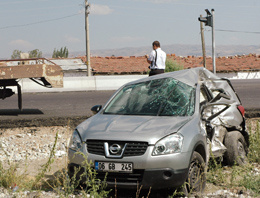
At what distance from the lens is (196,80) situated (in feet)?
22.7

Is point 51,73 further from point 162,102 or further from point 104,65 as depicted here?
point 104,65

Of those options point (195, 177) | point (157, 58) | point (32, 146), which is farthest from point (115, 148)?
point (157, 58)

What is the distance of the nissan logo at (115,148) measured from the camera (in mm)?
5227

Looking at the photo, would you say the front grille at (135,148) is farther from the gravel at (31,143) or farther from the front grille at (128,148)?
the gravel at (31,143)

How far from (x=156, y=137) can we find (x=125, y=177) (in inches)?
23.7

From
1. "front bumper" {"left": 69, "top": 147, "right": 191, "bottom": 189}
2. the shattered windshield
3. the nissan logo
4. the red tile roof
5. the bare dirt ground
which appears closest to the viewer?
"front bumper" {"left": 69, "top": 147, "right": 191, "bottom": 189}

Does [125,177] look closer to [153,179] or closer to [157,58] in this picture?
[153,179]

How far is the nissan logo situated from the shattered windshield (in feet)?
3.41

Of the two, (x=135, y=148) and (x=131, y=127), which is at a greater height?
(x=131, y=127)

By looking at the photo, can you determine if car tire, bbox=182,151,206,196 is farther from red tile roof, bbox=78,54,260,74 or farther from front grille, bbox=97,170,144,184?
red tile roof, bbox=78,54,260,74

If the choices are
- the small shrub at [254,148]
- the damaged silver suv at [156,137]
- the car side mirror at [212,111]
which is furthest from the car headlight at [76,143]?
the small shrub at [254,148]

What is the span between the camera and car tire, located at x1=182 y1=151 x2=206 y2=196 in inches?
210

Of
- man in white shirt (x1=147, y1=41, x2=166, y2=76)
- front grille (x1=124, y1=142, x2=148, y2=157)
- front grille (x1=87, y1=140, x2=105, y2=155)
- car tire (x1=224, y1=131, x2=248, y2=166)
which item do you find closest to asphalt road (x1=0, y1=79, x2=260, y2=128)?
man in white shirt (x1=147, y1=41, x2=166, y2=76)

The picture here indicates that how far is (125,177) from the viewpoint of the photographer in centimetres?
519
